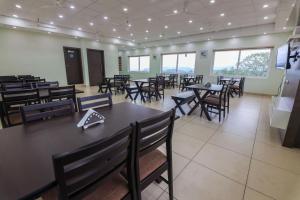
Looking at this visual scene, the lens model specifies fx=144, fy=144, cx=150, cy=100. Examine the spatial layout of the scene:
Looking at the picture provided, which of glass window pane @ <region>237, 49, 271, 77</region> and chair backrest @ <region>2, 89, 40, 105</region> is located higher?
glass window pane @ <region>237, 49, 271, 77</region>

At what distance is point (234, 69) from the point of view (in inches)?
296

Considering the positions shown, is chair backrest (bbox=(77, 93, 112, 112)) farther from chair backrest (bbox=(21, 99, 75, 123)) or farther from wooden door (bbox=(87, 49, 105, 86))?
wooden door (bbox=(87, 49, 105, 86))

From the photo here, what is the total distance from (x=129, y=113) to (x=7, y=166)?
961 mm

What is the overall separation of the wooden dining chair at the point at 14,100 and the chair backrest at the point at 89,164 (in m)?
1.79

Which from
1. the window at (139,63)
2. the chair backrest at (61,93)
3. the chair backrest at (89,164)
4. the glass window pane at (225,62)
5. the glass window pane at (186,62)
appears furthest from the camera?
the window at (139,63)

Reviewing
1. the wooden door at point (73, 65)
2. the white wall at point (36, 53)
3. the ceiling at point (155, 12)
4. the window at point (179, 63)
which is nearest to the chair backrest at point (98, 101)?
the ceiling at point (155, 12)

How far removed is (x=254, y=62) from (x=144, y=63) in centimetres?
749

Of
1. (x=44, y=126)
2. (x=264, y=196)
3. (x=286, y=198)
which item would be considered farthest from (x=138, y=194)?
(x=286, y=198)

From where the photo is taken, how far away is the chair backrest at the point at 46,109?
1.27 m

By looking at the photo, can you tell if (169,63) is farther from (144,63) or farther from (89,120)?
(89,120)

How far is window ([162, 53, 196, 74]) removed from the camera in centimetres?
908

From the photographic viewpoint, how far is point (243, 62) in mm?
7203

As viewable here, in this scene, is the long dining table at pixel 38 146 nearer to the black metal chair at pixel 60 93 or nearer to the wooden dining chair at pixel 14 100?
the wooden dining chair at pixel 14 100

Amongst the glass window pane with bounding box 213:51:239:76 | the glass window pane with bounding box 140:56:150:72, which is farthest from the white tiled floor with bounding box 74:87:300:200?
the glass window pane with bounding box 140:56:150:72
